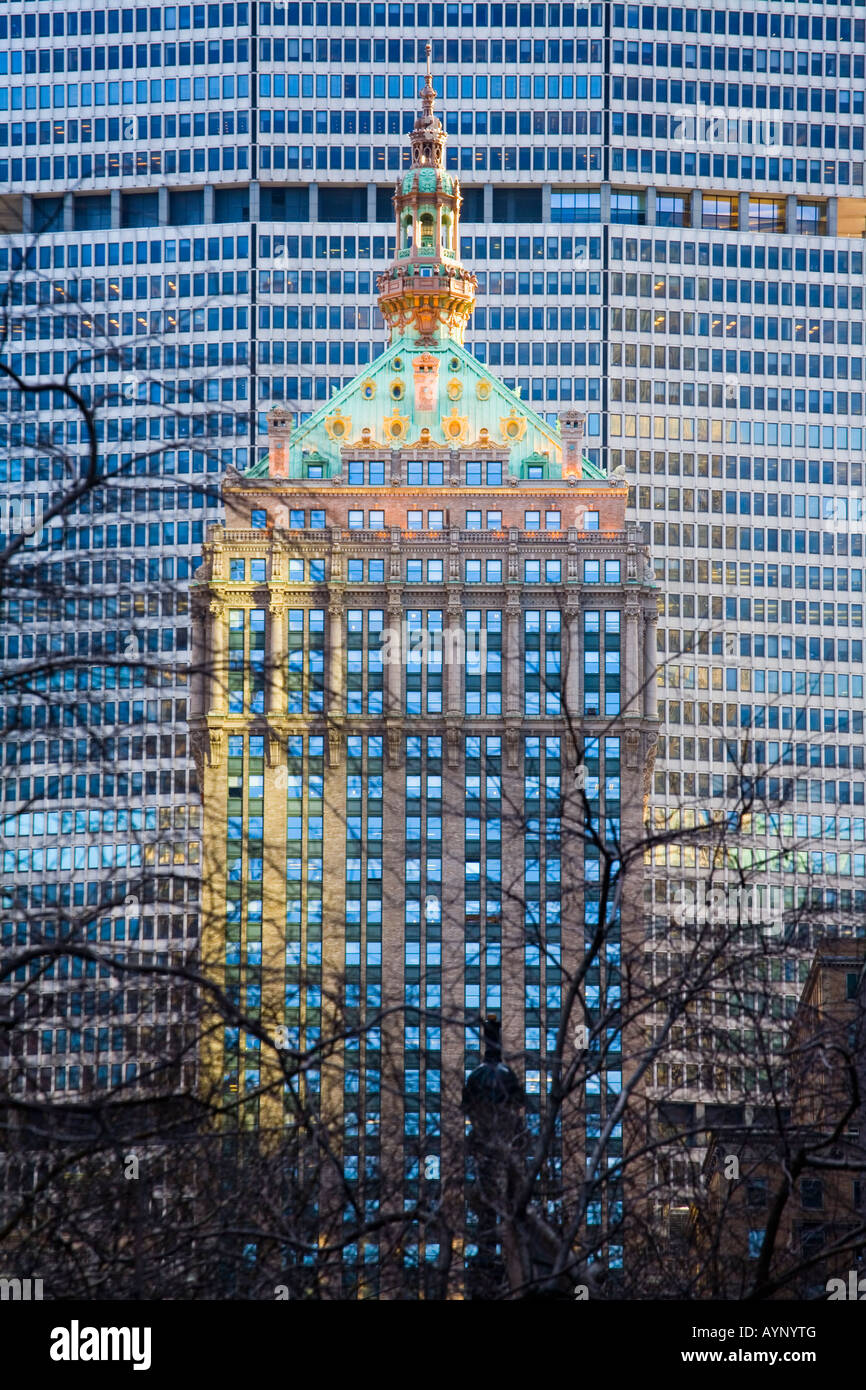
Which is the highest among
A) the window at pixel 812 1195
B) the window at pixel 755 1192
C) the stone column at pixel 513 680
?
the stone column at pixel 513 680

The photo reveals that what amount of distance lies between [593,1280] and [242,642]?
511 feet

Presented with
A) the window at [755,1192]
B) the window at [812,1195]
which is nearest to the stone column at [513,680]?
the window at [812,1195]

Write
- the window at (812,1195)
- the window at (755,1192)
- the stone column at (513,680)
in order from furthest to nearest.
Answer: the stone column at (513,680) → the window at (812,1195) → the window at (755,1192)

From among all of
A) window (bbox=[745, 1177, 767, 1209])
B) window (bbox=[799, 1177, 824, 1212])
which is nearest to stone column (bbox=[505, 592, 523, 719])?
window (bbox=[799, 1177, 824, 1212])

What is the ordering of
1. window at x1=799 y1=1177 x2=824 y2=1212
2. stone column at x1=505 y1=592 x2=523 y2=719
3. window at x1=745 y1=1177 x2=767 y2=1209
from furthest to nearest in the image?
stone column at x1=505 y1=592 x2=523 y2=719, window at x1=799 y1=1177 x2=824 y2=1212, window at x1=745 y1=1177 x2=767 y2=1209

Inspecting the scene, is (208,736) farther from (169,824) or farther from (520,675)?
(169,824)

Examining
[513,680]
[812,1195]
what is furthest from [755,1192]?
[513,680]

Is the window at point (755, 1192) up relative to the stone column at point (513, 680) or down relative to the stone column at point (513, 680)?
down

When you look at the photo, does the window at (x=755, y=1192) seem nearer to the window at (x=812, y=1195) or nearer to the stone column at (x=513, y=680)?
the window at (x=812, y=1195)

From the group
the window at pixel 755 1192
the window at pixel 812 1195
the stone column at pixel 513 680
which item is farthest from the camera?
the stone column at pixel 513 680

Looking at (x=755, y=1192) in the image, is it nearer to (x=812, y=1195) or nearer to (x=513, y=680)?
(x=812, y=1195)

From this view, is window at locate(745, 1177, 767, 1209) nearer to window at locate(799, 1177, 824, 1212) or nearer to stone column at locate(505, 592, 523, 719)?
window at locate(799, 1177, 824, 1212)

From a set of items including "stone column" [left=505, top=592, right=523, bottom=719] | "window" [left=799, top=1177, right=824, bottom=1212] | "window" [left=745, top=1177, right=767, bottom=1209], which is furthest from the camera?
"stone column" [left=505, top=592, right=523, bottom=719]
